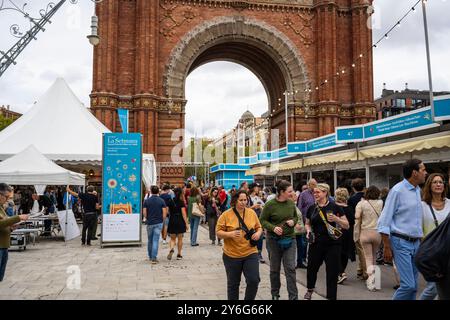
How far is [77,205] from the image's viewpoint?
23.1 meters

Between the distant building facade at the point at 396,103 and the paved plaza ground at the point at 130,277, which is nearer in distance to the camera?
the paved plaza ground at the point at 130,277

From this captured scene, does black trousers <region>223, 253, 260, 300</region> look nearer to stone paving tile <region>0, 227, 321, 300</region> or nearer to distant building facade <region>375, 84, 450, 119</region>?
stone paving tile <region>0, 227, 321, 300</region>

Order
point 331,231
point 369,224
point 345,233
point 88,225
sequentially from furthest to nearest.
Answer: point 88,225
point 345,233
point 369,224
point 331,231

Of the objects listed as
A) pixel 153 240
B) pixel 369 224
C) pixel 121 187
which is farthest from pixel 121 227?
pixel 369 224

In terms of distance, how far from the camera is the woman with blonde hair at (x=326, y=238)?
5.90m

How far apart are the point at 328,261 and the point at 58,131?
47.9 feet

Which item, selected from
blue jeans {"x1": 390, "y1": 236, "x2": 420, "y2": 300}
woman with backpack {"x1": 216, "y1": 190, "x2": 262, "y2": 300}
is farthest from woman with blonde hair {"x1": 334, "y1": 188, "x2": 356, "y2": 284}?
woman with backpack {"x1": 216, "y1": 190, "x2": 262, "y2": 300}

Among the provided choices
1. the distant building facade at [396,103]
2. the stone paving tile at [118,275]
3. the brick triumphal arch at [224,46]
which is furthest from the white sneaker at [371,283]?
the distant building facade at [396,103]

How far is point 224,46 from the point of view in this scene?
34312 millimetres

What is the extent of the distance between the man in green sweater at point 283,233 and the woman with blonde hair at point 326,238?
0.30m

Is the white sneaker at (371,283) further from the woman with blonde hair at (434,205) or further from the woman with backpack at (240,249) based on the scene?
the woman with backpack at (240,249)

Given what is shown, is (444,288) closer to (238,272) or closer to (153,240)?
(238,272)

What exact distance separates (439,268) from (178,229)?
25.8ft

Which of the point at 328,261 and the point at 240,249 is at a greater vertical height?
the point at 240,249
